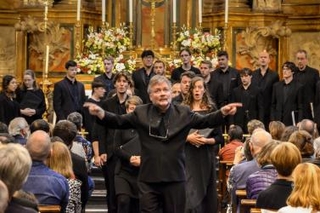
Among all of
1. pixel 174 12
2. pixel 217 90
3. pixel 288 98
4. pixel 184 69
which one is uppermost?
pixel 174 12

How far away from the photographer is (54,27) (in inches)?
894

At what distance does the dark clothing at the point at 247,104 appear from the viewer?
18984 mm

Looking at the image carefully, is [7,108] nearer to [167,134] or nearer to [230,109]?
[167,134]

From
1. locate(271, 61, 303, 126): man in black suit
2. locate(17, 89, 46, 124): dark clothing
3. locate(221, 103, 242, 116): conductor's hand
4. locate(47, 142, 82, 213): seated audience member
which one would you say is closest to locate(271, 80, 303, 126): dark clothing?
locate(271, 61, 303, 126): man in black suit

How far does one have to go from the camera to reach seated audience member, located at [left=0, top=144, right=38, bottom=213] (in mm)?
7410

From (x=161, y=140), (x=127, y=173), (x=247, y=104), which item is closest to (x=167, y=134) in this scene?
(x=161, y=140)

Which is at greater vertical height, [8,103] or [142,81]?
[142,81]

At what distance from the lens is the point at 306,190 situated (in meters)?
8.52

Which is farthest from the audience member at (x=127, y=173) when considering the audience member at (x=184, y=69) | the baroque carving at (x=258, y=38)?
the baroque carving at (x=258, y=38)

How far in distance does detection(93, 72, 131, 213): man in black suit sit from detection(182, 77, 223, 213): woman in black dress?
5.00 feet

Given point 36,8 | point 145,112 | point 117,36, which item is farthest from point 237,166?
point 36,8

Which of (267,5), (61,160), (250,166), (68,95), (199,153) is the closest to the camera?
(61,160)

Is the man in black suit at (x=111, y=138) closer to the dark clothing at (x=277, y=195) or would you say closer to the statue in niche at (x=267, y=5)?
the dark clothing at (x=277, y=195)

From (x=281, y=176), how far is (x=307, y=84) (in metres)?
9.44
